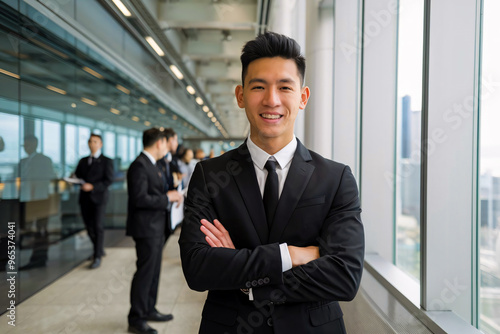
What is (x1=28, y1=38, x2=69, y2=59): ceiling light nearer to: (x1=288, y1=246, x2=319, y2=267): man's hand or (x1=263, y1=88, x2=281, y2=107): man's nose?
(x1=263, y1=88, x2=281, y2=107): man's nose

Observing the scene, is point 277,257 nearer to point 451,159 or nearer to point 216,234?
point 216,234

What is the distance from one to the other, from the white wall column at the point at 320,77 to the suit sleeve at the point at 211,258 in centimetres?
237

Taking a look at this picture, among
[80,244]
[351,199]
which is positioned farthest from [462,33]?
[80,244]

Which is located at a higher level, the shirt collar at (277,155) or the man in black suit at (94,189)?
the shirt collar at (277,155)

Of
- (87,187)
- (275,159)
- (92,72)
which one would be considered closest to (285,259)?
(275,159)

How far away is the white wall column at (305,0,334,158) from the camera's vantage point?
3549 mm

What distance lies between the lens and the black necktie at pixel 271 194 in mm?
1326

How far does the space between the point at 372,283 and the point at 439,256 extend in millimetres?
835

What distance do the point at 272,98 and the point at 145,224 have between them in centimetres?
262

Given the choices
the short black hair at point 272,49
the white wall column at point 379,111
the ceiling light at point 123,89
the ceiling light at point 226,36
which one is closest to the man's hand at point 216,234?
the short black hair at point 272,49

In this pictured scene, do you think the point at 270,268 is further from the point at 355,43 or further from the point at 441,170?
the point at 355,43

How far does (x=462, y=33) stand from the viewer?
1.66 metres

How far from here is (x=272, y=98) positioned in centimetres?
126

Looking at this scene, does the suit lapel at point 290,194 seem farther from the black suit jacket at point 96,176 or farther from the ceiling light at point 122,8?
the ceiling light at point 122,8
